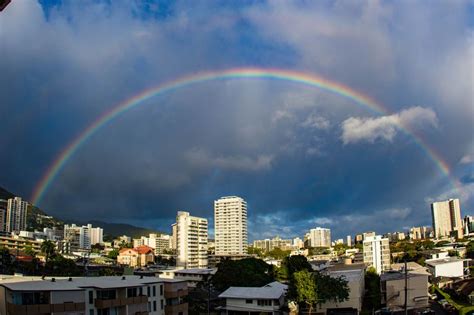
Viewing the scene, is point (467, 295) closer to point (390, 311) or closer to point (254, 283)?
point (390, 311)

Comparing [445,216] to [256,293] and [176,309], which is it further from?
[176,309]

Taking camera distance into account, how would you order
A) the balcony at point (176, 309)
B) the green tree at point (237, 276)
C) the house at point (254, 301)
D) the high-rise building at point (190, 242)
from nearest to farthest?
the balcony at point (176, 309) < the house at point (254, 301) < the green tree at point (237, 276) < the high-rise building at point (190, 242)

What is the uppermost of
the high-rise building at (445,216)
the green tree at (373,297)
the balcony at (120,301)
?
the high-rise building at (445,216)

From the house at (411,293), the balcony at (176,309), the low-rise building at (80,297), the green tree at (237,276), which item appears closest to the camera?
the low-rise building at (80,297)

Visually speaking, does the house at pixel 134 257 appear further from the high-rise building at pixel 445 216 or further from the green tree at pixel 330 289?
the high-rise building at pixel 445 216

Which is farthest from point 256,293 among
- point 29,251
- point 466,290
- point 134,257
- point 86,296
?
point 134,257

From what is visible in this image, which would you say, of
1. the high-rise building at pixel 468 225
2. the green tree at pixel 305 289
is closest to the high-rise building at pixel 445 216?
the high-rise building at pixel 468 225

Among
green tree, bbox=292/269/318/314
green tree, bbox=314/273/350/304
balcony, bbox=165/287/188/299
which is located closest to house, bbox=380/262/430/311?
green tree, bbox=314/273/350/304

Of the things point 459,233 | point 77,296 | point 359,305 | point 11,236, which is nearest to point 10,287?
point 77,296

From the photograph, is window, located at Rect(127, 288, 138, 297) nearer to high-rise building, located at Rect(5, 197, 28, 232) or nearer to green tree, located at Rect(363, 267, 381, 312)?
green tree, located at Rect(363, 267, 381, 312)
